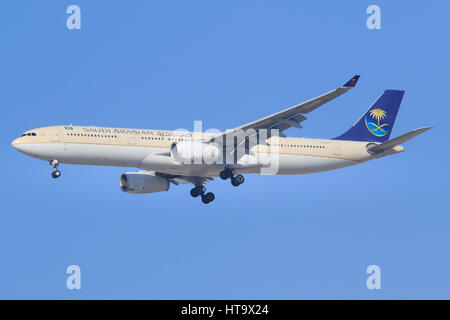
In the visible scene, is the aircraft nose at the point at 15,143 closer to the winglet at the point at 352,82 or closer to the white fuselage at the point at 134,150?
the white fuselage at the point at 134,150

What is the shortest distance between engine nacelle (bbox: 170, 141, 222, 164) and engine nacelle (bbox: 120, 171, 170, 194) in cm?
650

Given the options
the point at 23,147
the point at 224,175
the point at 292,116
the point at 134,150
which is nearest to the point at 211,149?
the point at 224,175

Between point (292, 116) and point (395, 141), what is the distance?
8558 mm

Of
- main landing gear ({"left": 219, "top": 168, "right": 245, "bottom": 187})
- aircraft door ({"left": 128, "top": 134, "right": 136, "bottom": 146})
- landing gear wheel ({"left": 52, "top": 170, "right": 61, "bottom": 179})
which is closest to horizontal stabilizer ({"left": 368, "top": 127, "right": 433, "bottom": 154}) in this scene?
main landing gear ({"left": 219, "top": 168, "right": 245, "bottom": 187})

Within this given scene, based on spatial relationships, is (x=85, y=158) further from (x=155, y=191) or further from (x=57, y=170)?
(x=155, y=191)

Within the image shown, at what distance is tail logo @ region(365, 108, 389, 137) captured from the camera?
207ft

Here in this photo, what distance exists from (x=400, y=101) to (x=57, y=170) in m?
26.5

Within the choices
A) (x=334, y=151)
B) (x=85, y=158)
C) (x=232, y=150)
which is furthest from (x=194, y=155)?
(x=334, y=151)

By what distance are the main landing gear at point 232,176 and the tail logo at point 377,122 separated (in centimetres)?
1128

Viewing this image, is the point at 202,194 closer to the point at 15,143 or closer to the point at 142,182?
the point at 142,182

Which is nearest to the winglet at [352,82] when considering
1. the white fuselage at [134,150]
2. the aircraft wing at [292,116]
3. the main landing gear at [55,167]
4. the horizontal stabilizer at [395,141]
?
the aircraft wing at [292,116]

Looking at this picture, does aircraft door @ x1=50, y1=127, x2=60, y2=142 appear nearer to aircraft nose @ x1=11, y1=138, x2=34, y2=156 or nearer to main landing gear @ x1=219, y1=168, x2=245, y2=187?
aircraft nose @ x1=11, y1=138, x2=34, y2=156

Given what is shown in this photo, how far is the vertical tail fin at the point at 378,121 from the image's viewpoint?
62656 millimetres

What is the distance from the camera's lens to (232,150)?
58.1m
